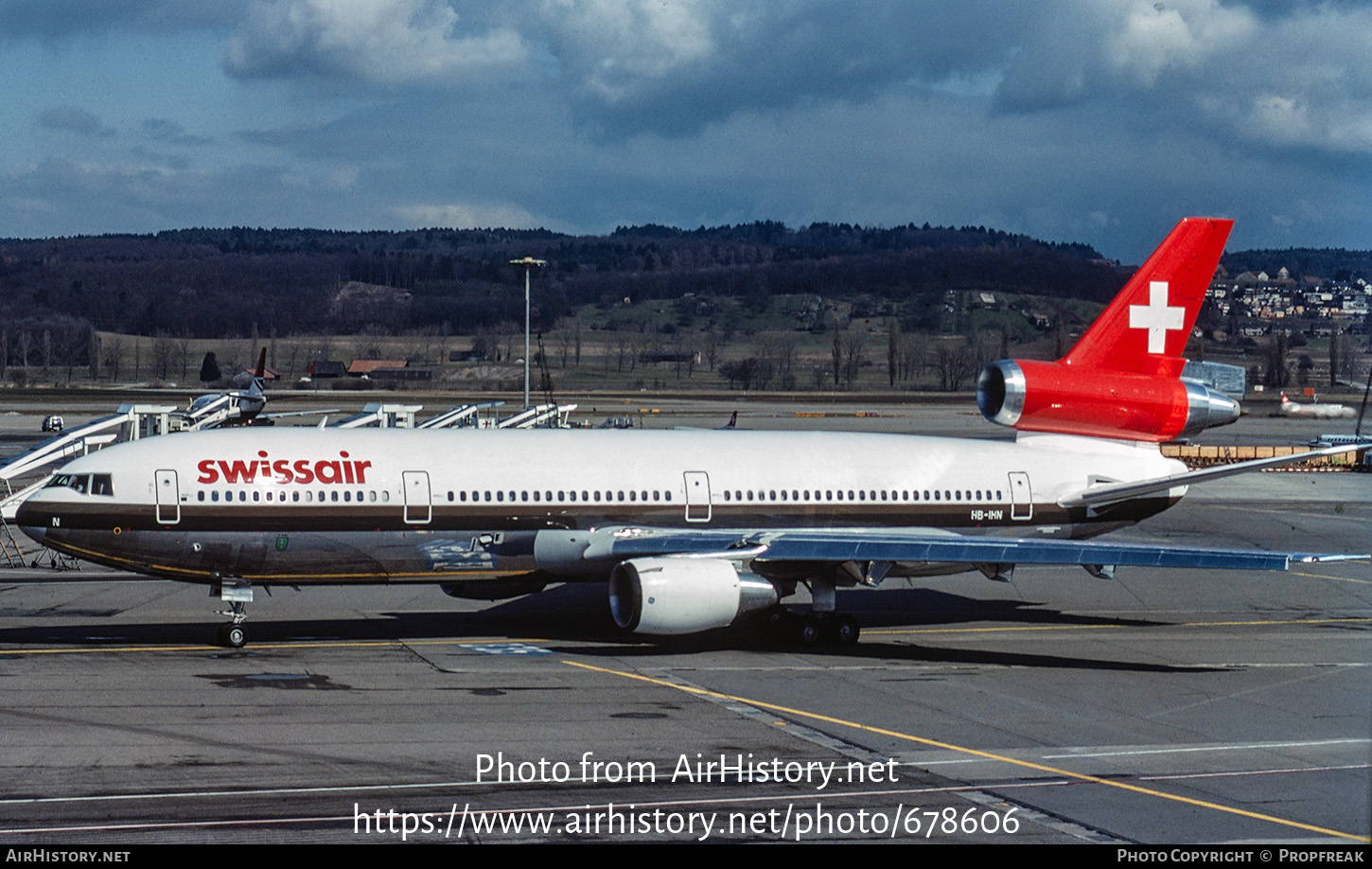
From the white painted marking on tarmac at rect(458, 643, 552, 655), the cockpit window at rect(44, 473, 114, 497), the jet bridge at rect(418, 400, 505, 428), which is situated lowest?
the white painted marking on tarmac at rect(458, 643, 552, 655)

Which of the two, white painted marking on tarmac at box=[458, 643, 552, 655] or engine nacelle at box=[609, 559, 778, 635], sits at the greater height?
→ engine nacelle at box=[609, 559, 778, 635]

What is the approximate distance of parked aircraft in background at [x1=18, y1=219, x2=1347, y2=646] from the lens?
29.7 meters

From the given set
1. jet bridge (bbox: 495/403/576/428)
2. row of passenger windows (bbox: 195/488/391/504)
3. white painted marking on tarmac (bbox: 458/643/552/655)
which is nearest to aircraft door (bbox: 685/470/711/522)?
white painted marking on tarmac (bbox: 458/643/552/655)

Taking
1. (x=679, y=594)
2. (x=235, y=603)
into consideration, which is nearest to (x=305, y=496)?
(x=235, y=603)

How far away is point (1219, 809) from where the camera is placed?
61.1ft

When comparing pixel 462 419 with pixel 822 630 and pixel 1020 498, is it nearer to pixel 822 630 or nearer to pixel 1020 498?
pixel 1020 498

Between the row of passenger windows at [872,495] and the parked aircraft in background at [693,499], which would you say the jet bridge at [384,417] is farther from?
the row of passenger windows at [872,495]

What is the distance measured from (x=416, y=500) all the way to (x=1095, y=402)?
17466mm

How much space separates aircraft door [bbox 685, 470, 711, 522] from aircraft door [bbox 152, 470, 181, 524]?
1145 cm

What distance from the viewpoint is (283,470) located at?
101ft

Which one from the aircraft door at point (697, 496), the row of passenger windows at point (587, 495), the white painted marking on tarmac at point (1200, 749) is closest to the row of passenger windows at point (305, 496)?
the row of passenger windows at point (587, 495)

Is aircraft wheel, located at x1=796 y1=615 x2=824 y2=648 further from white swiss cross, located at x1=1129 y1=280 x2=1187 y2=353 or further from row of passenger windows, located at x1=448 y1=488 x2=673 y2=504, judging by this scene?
white swiss cross, located at x1=1129 y1=280 x2=1187 y2=353

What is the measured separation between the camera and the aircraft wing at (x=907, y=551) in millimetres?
29172

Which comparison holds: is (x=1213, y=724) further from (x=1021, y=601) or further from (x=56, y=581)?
(x=56, y=581)
